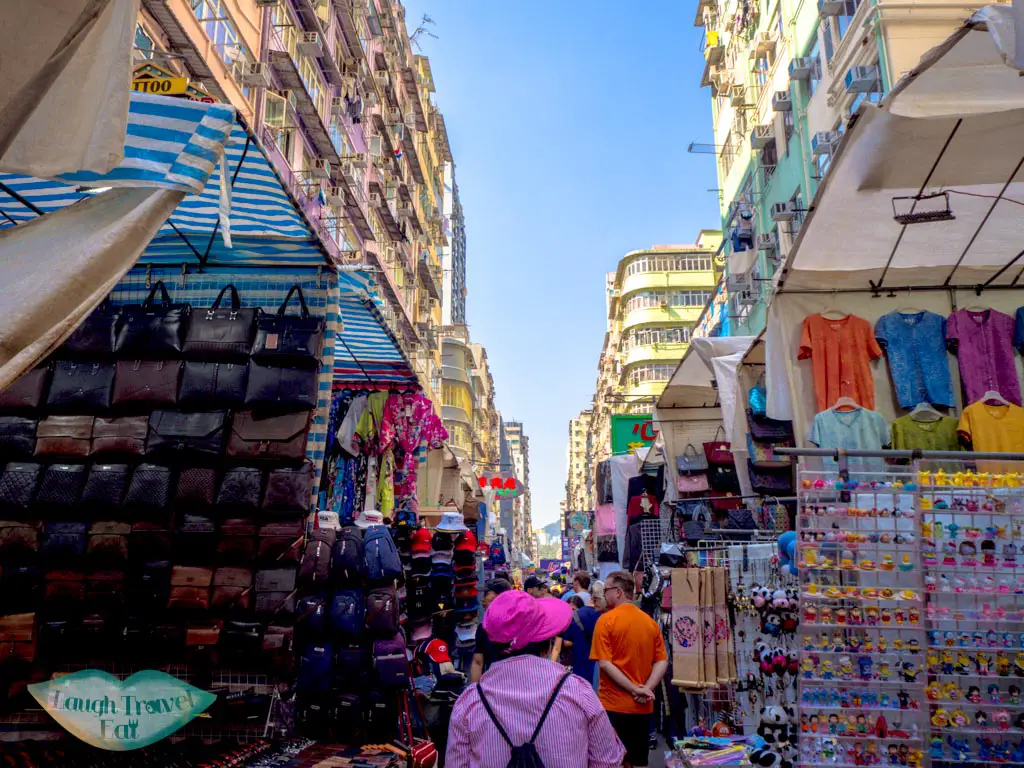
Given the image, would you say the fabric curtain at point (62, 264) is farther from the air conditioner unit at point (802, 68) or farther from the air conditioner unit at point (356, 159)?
the air conditioner unit at point (356, 159)

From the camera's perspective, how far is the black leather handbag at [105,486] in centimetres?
505

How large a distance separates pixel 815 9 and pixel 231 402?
850 inches

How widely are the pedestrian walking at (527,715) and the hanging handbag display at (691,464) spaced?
775 centimetres

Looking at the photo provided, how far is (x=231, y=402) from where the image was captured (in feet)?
17.3

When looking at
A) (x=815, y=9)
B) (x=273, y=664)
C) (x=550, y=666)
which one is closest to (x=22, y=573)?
(x=273, y=664)

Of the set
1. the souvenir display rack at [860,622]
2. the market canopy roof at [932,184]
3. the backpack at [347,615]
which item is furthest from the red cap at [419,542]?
the souvenir display rack at [860,622]

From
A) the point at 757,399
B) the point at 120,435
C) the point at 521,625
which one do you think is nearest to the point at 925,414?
the point at 757,399

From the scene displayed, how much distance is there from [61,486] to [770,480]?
618 cm

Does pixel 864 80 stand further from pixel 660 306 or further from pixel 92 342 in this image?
pixel 660 306

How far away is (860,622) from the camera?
14.3 feet

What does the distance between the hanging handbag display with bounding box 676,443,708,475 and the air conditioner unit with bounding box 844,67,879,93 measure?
11167 mm

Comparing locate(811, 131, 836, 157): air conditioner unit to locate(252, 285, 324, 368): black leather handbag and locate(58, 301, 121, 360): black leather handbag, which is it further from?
locate(58, 301, 121, 360): black leather handbag

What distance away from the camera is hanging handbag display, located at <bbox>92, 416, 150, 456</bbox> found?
5129 mm

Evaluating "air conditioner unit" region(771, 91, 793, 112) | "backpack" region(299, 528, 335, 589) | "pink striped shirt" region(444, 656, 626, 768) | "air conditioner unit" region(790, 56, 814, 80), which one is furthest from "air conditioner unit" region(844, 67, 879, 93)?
"pink striped shirt" region(444, 656, 626, 768)
